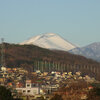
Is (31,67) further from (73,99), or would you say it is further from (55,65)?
(73,99)

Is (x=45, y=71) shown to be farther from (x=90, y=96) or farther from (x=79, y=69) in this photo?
(x=90, y=96)

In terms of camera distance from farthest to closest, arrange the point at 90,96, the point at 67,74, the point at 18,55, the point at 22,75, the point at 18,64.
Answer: the point at 18,55, the point at 18,64, the point at 67,74, the point at 22,75, the point at 90,96

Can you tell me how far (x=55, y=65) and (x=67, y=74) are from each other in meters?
13.9

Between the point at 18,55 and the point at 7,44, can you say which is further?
the point at 7,44

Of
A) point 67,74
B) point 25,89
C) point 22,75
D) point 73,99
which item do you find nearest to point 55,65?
point 67,74

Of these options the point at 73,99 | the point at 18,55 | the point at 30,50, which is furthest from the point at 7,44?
the point at 73,99

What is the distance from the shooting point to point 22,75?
108 m

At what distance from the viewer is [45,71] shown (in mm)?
123000

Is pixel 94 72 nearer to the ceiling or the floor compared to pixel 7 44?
nearer to the floor

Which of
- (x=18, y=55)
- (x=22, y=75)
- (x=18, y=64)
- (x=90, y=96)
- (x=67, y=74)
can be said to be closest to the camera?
(x=90, y=96)

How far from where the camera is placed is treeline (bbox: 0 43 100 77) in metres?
131

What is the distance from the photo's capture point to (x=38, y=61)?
143375 mm

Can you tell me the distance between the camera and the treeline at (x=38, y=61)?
131 meters

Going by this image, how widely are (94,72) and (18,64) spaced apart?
71.2 feet
